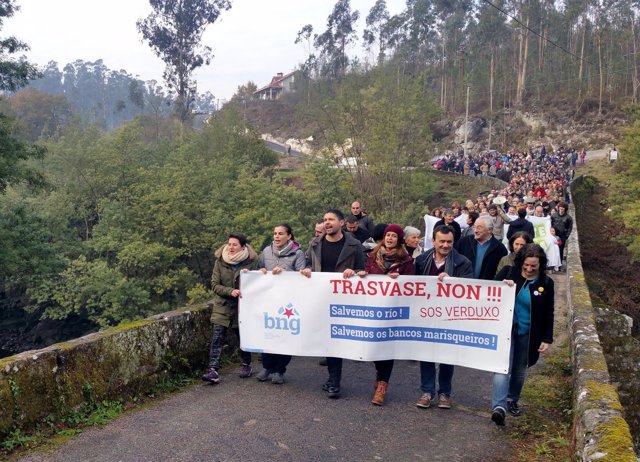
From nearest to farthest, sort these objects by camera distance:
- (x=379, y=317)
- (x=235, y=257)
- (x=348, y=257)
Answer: (x=379, y=317) < (x=348, y=257) < (x=235, y=257)

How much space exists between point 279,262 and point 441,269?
1875mm

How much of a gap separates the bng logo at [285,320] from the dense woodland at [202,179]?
730 inches

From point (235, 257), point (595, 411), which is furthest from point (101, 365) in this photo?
point (595, 411)

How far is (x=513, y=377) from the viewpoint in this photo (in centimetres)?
619

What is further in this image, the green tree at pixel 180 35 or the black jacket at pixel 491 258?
the green tree at pixel 180 35

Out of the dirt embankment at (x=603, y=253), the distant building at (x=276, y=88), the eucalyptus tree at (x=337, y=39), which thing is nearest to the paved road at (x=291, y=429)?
the dirt embankment at (x=603, y=253)

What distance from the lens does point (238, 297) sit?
23.7ft

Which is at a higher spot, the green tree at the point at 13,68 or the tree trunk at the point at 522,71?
the tree trunk at the point at 522,71

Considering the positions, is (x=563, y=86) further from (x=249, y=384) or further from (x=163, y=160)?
(x=249, y=384)

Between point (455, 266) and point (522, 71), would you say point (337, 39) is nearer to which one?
point (522, 71)

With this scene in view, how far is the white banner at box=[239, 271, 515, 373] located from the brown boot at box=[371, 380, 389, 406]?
29cm

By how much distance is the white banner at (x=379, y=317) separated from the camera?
6.22m

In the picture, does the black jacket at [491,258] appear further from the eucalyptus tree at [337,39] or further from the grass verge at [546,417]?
the eucalyptus tree at [337,39]

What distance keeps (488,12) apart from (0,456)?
278 feet
